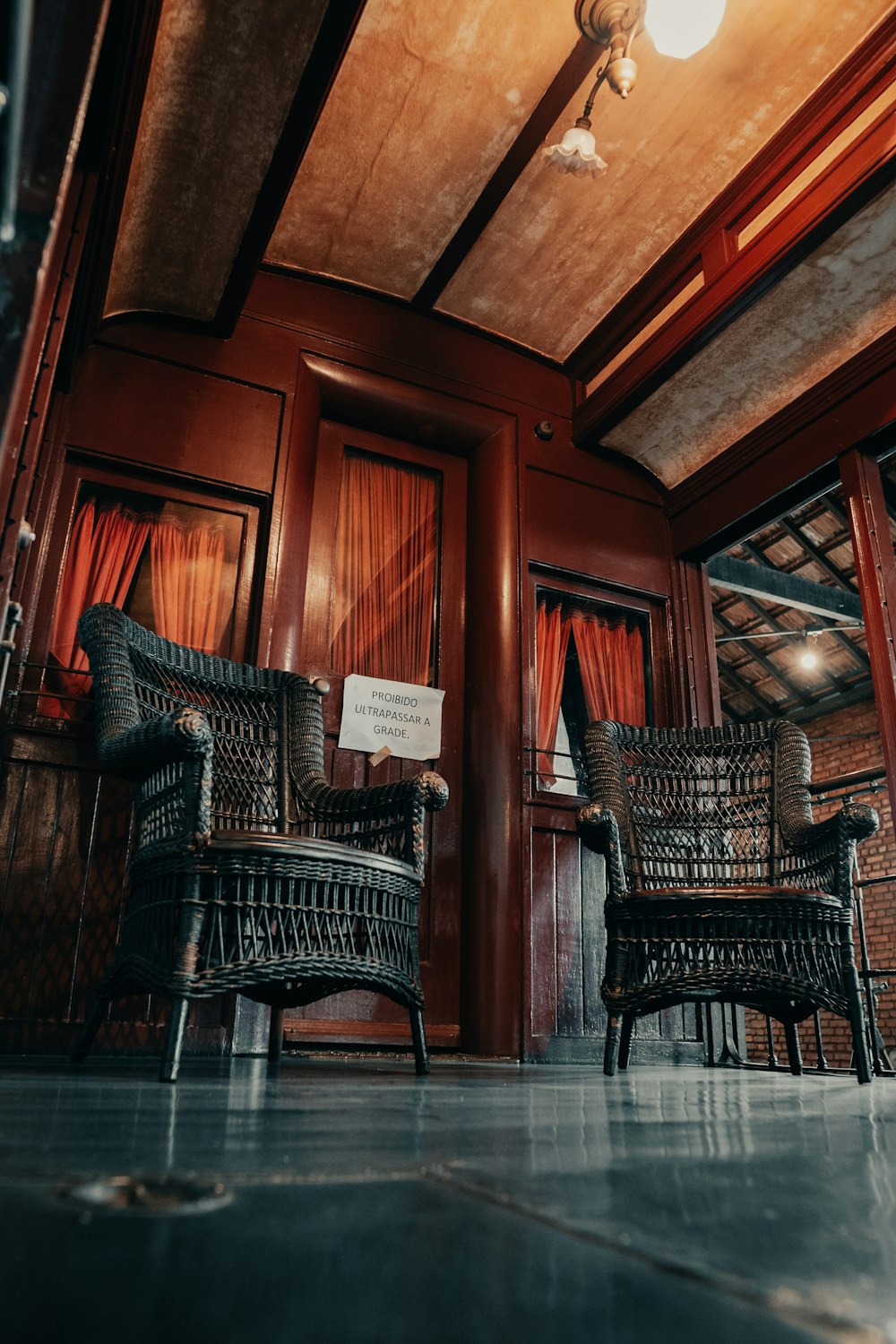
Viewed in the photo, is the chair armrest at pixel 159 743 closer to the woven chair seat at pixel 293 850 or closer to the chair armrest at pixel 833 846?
the woven chair seat at pixel 293 850

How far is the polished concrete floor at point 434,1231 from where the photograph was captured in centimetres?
29

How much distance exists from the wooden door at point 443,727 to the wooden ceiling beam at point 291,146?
0.68 metres

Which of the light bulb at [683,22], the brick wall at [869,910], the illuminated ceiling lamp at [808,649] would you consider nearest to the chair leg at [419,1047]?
the light bulb at [683,22]

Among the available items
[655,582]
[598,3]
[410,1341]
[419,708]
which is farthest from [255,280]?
[410,1341]

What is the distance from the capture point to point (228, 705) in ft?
8.55

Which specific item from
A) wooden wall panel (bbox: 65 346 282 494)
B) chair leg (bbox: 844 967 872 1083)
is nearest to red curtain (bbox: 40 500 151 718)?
wooden wall panel (bbox: 65 346 282 494)

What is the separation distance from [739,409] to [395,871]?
261cm

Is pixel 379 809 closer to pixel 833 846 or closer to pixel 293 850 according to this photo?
pixel 293 850

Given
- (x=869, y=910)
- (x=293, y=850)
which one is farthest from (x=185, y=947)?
(x=869, y=910)

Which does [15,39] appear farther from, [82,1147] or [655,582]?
[655,582]

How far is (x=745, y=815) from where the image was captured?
9.61 feet

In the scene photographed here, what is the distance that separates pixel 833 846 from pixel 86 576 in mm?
2374

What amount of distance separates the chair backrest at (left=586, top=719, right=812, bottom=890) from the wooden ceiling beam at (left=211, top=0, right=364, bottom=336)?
6.03ft

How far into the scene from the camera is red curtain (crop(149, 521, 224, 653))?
3.10 meters
